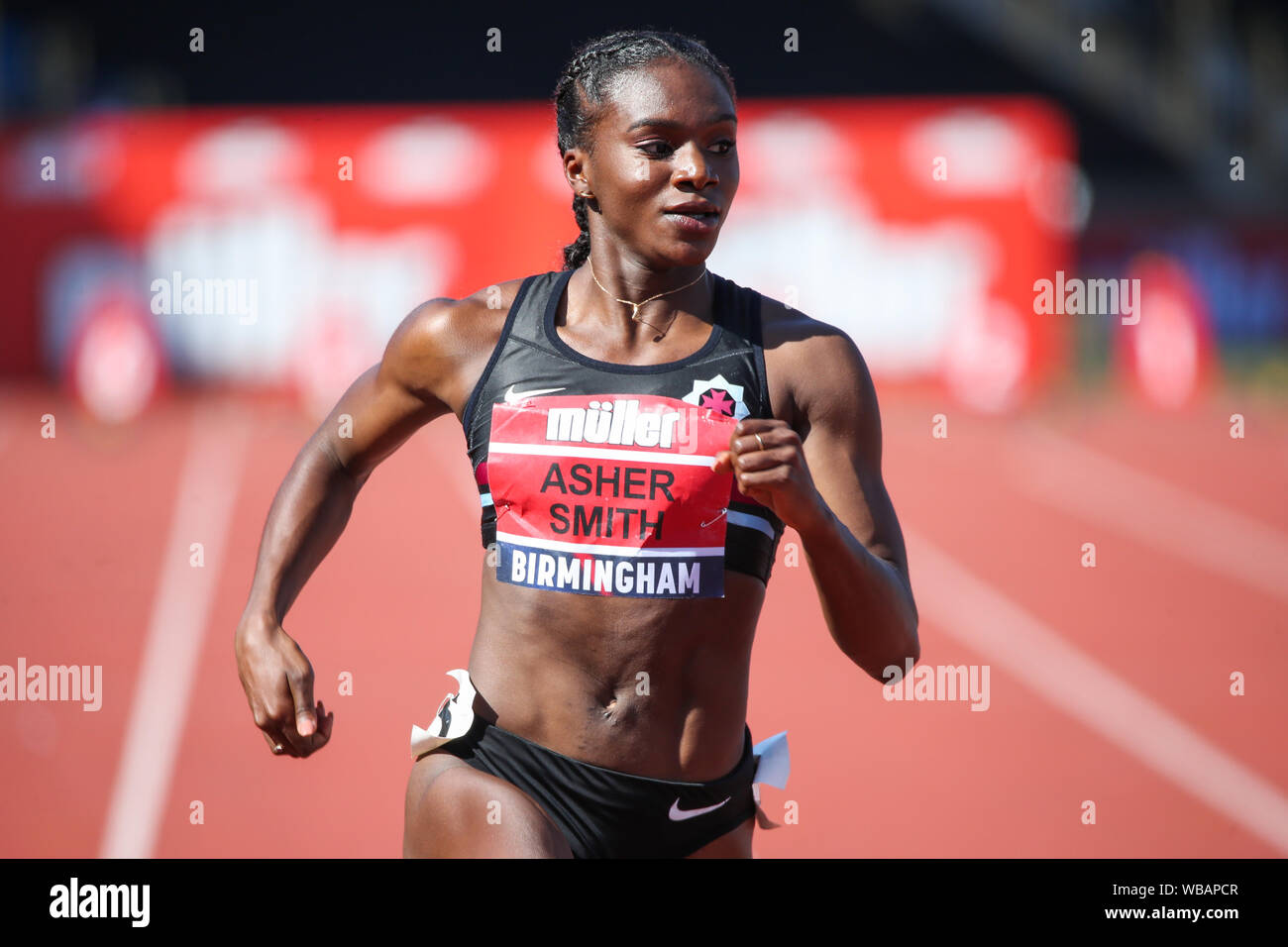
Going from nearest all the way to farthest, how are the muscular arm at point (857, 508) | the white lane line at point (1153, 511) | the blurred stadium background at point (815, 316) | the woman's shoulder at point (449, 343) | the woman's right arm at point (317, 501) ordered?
the muscular arm at point (857, 508), the woman's right arm at point (317, 501), the woman's shoulder at point (449, 343), the blurred stadium background at point (815, 316), the white lane line at point (1153, 511)

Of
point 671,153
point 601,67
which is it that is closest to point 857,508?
point 671,153

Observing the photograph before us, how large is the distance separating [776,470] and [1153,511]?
1030cm

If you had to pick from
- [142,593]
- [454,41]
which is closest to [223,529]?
[142,593]

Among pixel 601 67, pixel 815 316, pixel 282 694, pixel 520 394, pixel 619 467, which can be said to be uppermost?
pixel 815 316

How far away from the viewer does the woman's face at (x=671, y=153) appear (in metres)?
2.45

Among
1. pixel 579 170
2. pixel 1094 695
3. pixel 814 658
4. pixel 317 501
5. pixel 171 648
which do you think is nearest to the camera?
pixel 579 170

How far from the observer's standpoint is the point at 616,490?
249 centimetres

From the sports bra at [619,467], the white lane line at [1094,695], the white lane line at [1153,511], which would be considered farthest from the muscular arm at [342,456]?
the white lane line at [1153,511]

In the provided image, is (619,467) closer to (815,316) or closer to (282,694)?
(282,694)

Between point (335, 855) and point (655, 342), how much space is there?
336cm

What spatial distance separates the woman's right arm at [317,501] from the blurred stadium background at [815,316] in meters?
2.98

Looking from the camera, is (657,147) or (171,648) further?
(171,648)

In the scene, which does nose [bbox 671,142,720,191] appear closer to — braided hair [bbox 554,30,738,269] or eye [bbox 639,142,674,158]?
eye [bbox 639,142,674,158]

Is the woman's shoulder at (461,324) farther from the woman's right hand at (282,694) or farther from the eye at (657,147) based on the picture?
the woman's right hand at (282,694)
